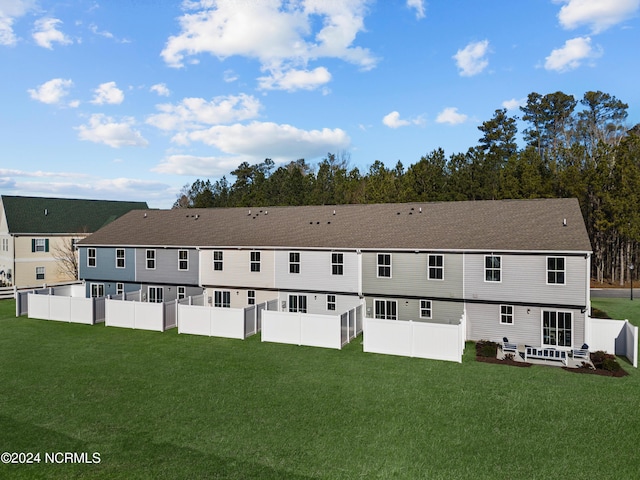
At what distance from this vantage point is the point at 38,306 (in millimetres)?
28297

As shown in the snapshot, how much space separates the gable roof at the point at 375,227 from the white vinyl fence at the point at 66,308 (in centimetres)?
561

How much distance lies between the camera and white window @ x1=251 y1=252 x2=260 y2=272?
91.1 feet

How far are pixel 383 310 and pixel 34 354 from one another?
17449mm

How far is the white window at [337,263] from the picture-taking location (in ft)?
83.7

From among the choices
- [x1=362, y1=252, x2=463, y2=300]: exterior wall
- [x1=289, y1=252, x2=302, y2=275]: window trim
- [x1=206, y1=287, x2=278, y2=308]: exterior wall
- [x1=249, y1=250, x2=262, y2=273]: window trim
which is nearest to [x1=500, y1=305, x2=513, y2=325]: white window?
[x1=362, y1=252, x2=463, y2=300]: exterior wall

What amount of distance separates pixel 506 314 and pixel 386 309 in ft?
20.6

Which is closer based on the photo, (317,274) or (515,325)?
(515,325)

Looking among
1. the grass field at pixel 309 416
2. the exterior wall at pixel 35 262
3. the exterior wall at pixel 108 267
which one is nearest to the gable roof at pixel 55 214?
the exterior wall at pixel 35 262

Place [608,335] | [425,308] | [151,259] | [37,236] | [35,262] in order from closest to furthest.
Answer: [608,335]
[425,308]
[151,259]
[35,262]
[37,236]

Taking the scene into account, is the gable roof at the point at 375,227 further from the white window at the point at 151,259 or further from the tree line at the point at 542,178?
the tree line at the point at 542,178

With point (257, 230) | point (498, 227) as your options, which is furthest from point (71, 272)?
point (498, 227)

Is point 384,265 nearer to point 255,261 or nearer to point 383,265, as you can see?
point 383,265

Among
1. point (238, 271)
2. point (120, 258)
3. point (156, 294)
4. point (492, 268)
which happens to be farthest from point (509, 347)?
point (120, 258)

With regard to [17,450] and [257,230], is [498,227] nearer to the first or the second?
[257,230]
